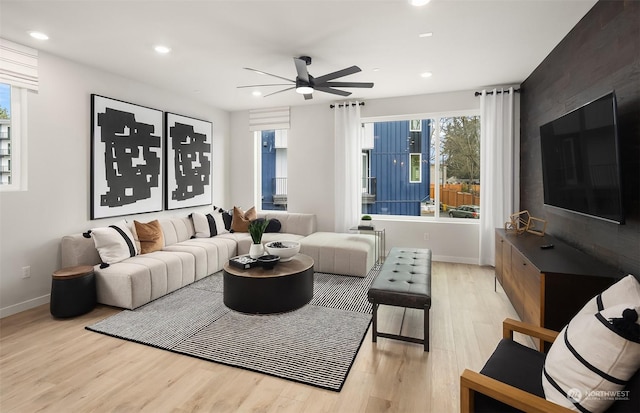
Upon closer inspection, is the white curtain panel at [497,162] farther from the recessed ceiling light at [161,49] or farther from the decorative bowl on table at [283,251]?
the recessed ceiling light at [161,49]

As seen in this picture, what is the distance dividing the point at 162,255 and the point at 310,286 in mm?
1809

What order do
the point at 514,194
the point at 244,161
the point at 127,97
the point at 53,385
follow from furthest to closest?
the point at 244,161 → the point at 514,194 → the point at 127,97 → the point at 53,385

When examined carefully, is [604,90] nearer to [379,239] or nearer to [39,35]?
[379,239]

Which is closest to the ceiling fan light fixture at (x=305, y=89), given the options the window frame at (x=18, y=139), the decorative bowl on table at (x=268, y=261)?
the decorative bowl on table at (x=268, y=261)

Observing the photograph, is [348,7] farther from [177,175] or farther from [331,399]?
[177,175]

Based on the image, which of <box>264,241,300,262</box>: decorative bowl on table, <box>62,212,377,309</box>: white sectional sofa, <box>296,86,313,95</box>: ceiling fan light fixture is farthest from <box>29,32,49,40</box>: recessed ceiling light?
<box>264,241,300,262</box>: decorative bowl on table

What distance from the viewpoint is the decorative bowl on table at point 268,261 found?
131 inches

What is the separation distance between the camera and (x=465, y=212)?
213 inches

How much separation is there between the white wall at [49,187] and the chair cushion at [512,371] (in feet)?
13.6

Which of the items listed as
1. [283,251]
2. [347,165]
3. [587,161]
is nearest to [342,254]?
[283,251]

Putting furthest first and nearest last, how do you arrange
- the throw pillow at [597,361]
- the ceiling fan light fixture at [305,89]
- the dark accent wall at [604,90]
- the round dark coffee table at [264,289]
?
the ceiling fan light fixture at [305,89] < the round dark coffee table at [264,289] < the dark accent wall at [604,90] < the throw pillow at [597,361]

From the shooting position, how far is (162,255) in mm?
3928

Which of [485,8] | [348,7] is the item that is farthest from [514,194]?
[348,7]

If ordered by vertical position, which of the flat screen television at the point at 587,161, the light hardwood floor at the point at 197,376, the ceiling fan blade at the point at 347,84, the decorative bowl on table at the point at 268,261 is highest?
the ceiling fan blade at the point at 347,84
